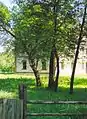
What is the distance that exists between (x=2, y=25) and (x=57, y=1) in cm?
1258

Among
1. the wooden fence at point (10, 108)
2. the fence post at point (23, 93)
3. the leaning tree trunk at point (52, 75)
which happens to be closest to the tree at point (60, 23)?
the leaning tree trunk at point (52, 75)

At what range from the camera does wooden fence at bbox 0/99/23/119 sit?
31.5ft

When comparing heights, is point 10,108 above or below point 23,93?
below

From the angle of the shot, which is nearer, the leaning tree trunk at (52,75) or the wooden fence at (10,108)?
the wooden fence at (10,108)

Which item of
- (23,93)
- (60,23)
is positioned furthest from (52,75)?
(23,93)

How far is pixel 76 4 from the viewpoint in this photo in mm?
34938

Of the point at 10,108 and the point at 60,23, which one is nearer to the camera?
the point at 10,108

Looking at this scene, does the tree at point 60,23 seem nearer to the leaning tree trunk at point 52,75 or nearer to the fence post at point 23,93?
the leaning tree trunk at point 52,75

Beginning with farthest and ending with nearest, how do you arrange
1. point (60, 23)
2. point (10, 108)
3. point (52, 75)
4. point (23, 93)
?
point (52, 75)
point (60, 23)
point (23, 93)
point (10, 108)

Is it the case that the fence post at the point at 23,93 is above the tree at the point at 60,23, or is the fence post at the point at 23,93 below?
below

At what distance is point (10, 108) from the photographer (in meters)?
9.65

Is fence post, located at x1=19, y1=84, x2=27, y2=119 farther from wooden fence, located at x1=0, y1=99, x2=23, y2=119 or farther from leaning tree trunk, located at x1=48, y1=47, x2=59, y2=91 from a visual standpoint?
leaning tree trunk, located at x1=48, y1=47, x2=59, y2=91

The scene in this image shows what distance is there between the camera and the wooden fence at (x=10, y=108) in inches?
378

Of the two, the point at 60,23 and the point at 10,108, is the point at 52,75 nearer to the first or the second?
the point at 60,23
